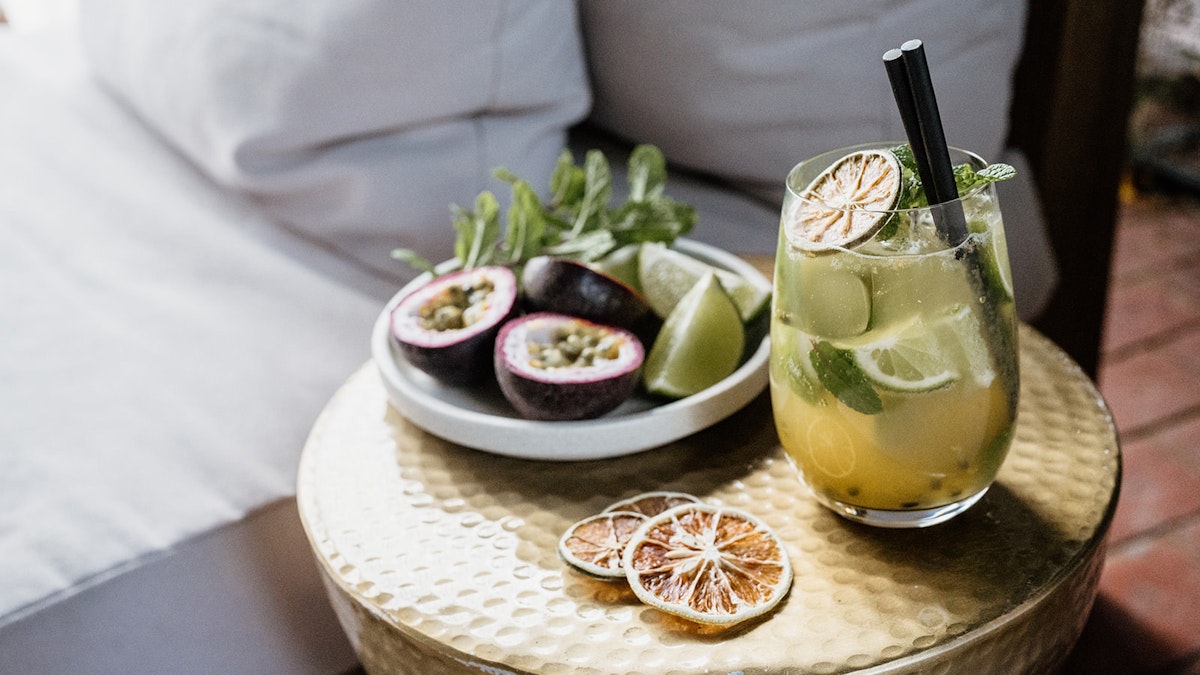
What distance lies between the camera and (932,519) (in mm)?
614

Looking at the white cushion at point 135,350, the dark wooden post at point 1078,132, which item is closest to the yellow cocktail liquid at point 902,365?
the white cushion at point 135,350

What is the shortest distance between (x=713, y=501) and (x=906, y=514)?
0.43 ft

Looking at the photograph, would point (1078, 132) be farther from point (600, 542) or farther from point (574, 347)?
point (600, 542)

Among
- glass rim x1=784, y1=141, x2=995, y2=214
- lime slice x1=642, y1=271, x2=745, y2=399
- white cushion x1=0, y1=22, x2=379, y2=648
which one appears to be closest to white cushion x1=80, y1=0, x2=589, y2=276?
white cushion x1=0, y1=22, x2=379, y2=648

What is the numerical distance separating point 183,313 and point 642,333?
1.66 ft

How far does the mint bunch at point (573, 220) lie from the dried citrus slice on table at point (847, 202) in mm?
293

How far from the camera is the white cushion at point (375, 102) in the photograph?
0.99 meters

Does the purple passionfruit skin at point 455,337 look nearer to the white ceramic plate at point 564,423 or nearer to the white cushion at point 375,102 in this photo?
the white ceramic plate at point 564,423

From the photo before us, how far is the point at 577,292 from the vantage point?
775 millimetres

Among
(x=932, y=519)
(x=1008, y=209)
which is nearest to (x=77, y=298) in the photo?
(x=932, y=519)

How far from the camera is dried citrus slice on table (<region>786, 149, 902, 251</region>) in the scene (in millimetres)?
524

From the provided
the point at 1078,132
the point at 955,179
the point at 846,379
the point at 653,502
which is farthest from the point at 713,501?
the point at 1078,132

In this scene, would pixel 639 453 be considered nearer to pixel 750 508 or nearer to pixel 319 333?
pixel 750 508

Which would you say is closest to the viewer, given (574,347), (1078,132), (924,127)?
→ (924,127)
